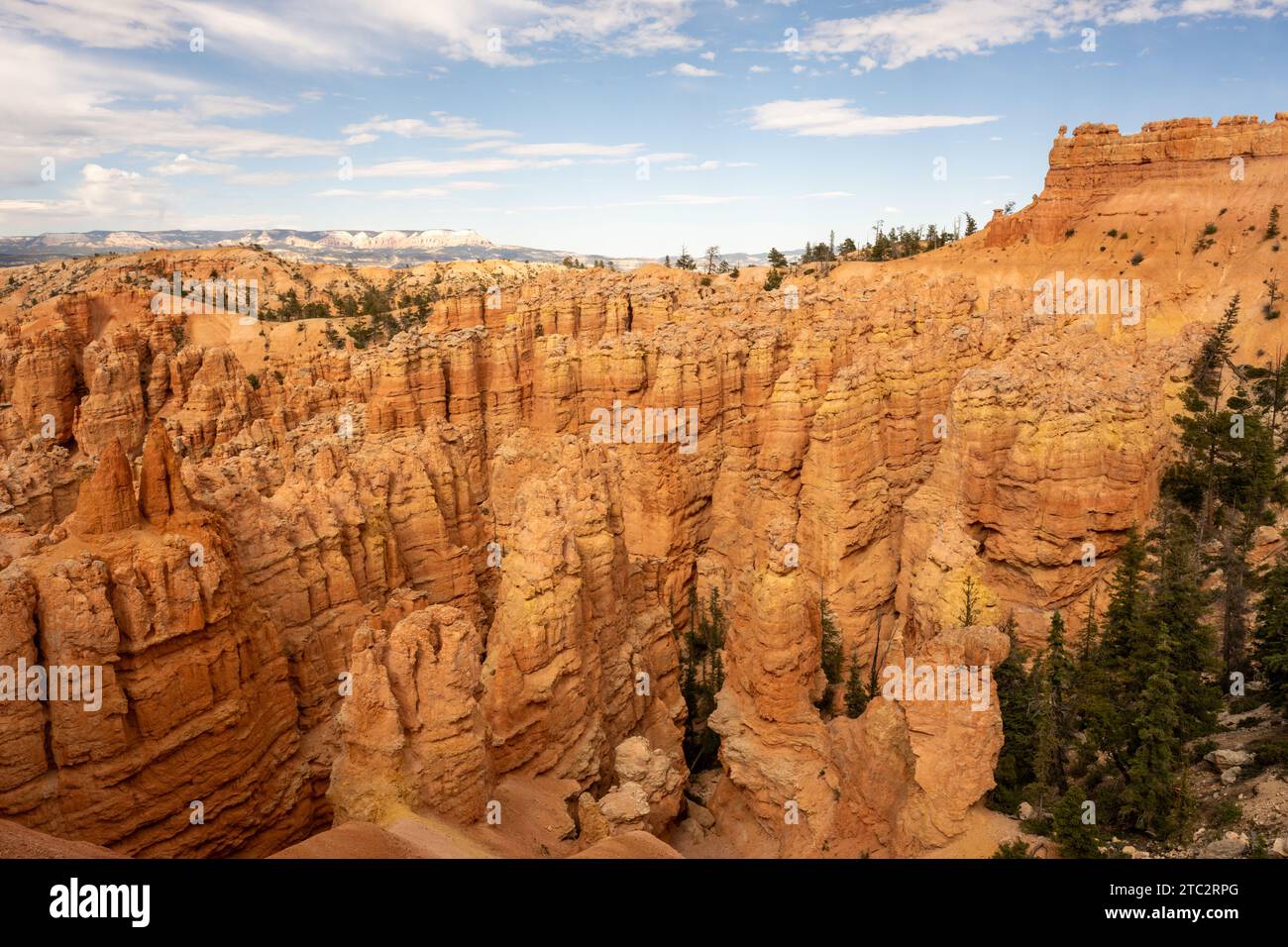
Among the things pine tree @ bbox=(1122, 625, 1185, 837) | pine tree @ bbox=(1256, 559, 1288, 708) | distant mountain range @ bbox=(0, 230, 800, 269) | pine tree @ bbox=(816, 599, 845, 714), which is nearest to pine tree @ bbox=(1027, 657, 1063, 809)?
pine tree @ bbox=(1122, 625, 1185, 837)

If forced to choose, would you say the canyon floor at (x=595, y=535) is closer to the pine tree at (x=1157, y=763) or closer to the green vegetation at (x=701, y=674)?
the green vegetation at (x=701, y=674)

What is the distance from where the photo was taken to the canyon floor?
1467cm

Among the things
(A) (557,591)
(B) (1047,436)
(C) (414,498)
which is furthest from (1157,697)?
(C) (414,498)

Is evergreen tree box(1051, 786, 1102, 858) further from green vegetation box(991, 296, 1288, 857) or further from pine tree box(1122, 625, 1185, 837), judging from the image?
pine tree box(1122, 625, 1185, 837)

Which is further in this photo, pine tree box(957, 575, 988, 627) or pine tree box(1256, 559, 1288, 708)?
pine tree box(957, 575, 988, 627)

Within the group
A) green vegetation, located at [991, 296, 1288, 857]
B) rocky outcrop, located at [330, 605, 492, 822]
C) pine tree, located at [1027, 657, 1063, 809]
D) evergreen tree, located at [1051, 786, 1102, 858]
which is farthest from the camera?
pine tree, located at [1027, 657, 1063, 809]

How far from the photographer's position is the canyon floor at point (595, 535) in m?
14.7

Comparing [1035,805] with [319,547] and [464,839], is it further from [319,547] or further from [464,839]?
[319,547]

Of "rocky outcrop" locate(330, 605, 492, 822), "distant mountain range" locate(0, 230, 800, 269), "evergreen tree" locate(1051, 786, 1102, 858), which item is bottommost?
"evergreen tree" locate(1051, 786, 1102, 858)

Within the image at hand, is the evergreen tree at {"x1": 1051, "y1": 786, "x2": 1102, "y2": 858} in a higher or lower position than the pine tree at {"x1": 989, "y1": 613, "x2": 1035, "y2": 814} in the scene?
higher

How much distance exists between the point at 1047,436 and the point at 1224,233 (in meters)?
35.0

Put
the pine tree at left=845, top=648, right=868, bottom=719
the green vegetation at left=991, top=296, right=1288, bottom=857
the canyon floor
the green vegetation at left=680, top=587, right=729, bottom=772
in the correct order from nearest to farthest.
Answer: the canyon floor < the green vegetation at left=991, top=296, right=1288, bottom=857 < the pine tree at left=845, top=648, right=868, bottom=719 < the green vegetation at left=680, top=587, right=729, bottom=772

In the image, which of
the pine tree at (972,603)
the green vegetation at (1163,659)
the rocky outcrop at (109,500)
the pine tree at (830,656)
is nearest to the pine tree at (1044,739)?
the green vegetation at (1163,659)

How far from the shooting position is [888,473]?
104ft
